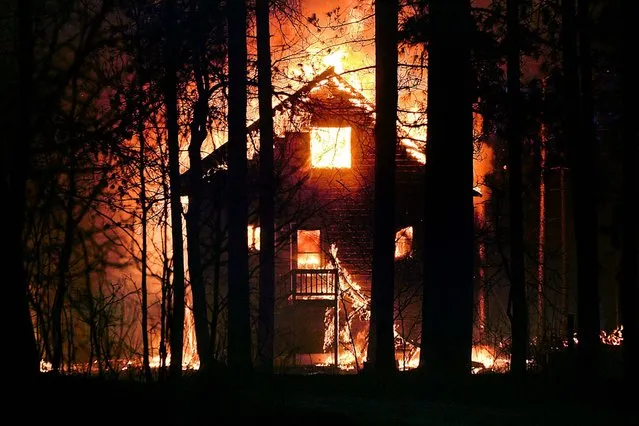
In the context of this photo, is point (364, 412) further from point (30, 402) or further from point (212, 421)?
point (30, 402)

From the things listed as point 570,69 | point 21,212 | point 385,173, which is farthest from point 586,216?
point 21,212

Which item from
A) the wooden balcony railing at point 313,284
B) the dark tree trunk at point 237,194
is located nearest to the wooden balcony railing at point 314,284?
the wooden balcony railing at point 313,284

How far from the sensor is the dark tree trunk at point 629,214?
1212 centimetres

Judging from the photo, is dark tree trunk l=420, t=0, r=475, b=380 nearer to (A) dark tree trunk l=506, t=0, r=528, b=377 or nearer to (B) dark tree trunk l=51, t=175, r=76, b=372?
(A) dark tree trunk l=506, t=0, r=528, b=377

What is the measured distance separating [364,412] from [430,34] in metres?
6.58

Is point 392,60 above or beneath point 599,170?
above

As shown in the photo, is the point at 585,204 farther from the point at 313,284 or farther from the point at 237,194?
the point at 313,284

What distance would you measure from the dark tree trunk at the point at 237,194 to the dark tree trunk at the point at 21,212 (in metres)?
6.08

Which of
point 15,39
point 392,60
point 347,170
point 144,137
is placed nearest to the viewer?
point 15,39

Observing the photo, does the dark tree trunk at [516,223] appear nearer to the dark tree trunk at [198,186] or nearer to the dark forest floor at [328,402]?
the dark forest floor at [328,402]

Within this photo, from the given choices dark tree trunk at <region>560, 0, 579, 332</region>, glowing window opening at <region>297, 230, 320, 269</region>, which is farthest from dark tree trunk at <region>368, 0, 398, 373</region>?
glowing window opening at <region>297, 230, 320, 269</region>

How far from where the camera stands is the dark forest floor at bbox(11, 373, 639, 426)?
788 cm

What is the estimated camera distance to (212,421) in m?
8.02

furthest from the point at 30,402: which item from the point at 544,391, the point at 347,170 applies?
the point at 347,170
